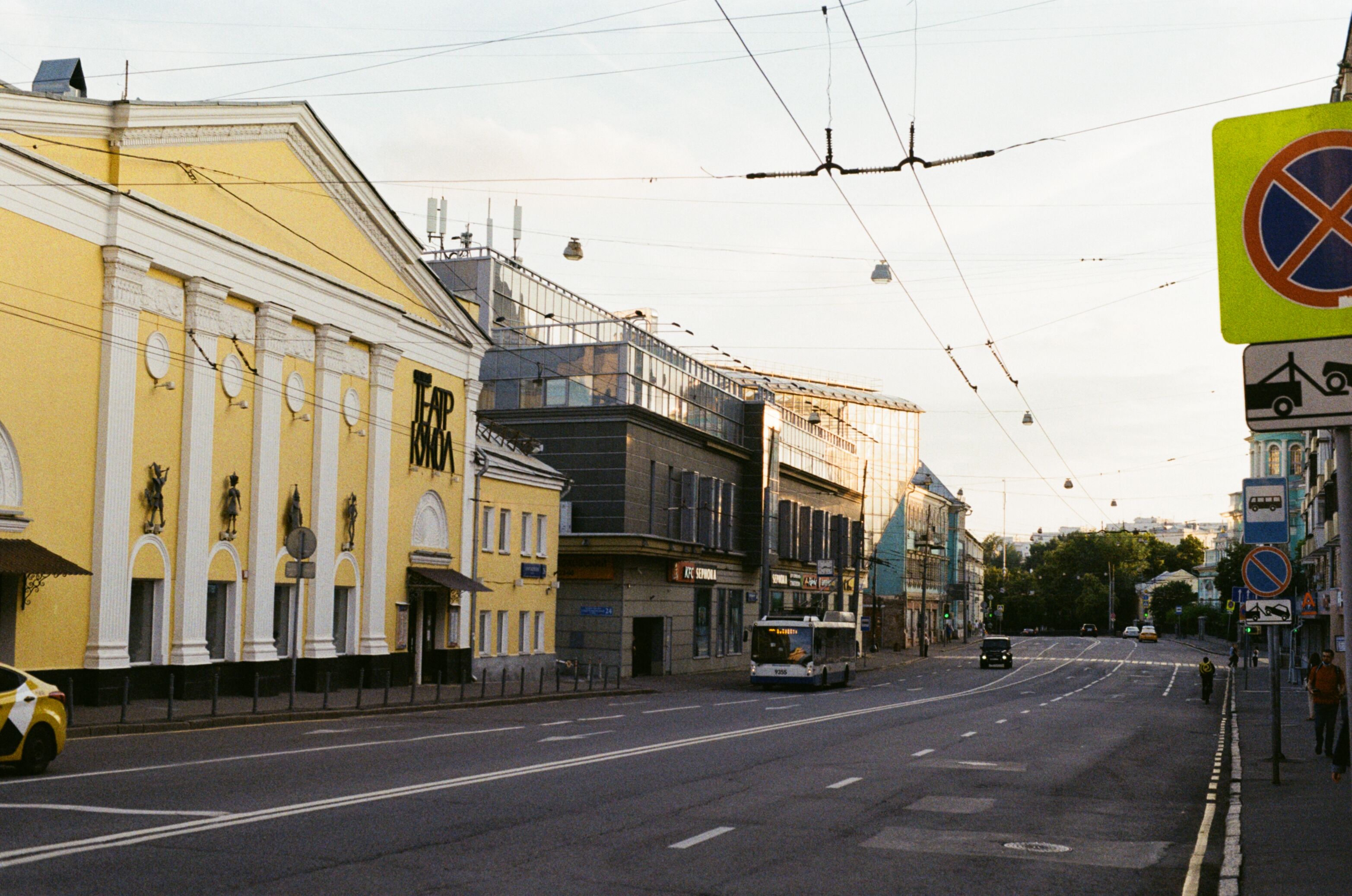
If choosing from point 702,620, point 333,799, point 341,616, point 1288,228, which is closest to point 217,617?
point 341,616

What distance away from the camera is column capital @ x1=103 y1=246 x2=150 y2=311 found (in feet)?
89.4

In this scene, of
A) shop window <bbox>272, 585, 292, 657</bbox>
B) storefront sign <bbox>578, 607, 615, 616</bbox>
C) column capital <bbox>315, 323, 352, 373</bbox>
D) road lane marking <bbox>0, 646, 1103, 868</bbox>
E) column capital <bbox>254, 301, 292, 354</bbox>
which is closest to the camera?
road lane marking <bbox>0, 646, 1103, 868</bbox>

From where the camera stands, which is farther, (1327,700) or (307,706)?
(307,706)

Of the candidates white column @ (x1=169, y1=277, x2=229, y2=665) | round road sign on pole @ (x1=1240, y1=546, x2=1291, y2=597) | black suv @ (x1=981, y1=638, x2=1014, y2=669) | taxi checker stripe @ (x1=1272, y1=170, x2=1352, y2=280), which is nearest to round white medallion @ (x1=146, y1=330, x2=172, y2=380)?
white column @ (x1=169, y1=277, x2=229, y2=665)

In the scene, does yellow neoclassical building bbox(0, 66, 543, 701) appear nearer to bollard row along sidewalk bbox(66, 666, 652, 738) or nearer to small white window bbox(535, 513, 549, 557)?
bollard row along sidewalk bbox(66, 666, 652, 738)

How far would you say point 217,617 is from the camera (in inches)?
1232

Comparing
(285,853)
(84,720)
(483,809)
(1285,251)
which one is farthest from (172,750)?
(1285,251)

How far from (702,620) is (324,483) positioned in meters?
26.7

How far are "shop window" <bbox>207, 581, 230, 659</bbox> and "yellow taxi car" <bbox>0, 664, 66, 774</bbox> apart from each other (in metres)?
16.1

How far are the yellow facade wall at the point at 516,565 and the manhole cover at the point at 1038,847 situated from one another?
31762 mm

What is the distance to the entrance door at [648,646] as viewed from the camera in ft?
175

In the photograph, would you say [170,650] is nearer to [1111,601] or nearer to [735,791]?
[735,791]

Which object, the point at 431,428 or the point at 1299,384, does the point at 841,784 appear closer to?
the point at 1299,384

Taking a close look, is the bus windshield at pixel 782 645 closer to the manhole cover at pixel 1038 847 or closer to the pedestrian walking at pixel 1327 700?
the pedestrian walking at pixel 1327 700
